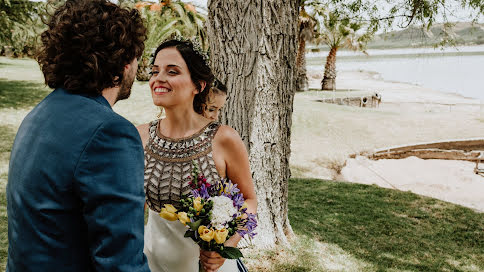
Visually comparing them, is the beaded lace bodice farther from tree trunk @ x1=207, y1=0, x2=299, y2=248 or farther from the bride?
tree trunk @ x1=207, y1=0, x2=299, y2=248

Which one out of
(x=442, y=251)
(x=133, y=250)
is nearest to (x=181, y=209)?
(x=133, y=250)

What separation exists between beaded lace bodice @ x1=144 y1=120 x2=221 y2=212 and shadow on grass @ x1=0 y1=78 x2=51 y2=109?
1422 centimetres

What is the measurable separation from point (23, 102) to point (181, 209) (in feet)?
50.9

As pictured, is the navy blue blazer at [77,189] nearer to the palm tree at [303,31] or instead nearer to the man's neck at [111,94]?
the man's neck at [111,94]

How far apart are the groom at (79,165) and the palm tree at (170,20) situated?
17.9 metres

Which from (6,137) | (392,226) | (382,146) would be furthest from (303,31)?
(392,226)

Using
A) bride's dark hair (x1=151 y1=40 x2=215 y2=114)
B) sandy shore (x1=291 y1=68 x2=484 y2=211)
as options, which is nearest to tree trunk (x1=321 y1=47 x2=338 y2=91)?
sandy shore (x1=291 y1=68 x2=484 y2=211)

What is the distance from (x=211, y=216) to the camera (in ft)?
6.79

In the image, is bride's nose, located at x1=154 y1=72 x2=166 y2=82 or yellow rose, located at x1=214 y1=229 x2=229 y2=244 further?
bride's nose, located at x1=154 y1=72 x2=166 y2=82

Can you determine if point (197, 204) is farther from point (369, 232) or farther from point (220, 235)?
point (369, 232)

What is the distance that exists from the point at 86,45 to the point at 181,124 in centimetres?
131

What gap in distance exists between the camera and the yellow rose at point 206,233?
1987 millimetres

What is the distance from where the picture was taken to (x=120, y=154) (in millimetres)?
1267

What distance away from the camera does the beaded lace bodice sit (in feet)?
7.94
